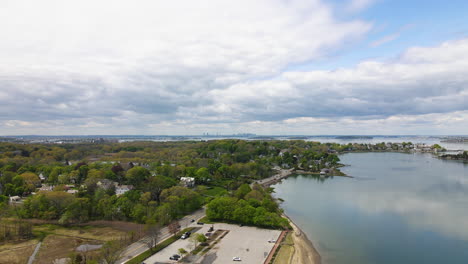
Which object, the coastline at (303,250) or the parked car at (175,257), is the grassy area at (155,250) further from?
the coastline at (303,250)

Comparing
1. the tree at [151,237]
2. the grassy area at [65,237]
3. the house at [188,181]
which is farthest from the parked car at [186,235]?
the house at [188,181]

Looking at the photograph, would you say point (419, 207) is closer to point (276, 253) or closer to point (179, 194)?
point (276, 253)

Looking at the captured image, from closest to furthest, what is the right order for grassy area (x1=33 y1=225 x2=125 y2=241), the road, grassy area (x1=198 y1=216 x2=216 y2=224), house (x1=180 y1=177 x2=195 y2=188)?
the road, grassy area (x1=33 y1=225 x2=125 y2=241), grassy area (x1=198 y1=216 x2=216 y2=224), house (x1=180 y1=177 x2=195 y2=188)

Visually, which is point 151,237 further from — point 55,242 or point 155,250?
point 55,242

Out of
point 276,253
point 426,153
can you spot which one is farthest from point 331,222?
point 426,153

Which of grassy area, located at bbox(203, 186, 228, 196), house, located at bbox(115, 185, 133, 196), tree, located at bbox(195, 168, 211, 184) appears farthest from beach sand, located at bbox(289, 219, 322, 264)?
tree, located at bbox(195, 168, 211, 184)

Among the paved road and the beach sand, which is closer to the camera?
the paved road

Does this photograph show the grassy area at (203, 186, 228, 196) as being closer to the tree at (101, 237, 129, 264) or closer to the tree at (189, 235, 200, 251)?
the tree at (189, 235, 200, 251)
